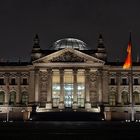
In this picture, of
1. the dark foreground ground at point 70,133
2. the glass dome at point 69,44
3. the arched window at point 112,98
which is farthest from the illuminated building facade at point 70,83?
the dark foreground ground at point 70,133

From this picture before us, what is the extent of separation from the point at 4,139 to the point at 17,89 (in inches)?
2694

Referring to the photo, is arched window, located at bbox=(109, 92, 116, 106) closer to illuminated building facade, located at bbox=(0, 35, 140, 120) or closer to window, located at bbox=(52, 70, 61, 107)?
illuminated building facade, located at bbox=(0, 35, 140, 120)

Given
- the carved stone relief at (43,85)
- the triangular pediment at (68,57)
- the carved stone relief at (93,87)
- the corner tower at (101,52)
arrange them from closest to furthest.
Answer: the triangular pediment at (68,57), the carved stone relief at (93,87), the carved stone relief at (43,85), the corner tower at (101,52)

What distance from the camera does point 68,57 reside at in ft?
Result: 312

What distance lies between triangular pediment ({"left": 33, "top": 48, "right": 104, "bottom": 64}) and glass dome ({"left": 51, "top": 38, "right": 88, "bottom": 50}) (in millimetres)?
9255

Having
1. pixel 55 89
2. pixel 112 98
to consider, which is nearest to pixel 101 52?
pixel 112 98

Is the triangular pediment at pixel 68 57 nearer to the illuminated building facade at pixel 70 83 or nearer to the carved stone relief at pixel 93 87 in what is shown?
the illuminated building facade at pixel 70 83

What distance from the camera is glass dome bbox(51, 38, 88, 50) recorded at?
344 feet

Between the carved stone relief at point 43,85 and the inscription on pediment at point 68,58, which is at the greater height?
the inscription on pediment at point 68,58

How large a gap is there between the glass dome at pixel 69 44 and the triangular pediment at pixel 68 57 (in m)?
9.25

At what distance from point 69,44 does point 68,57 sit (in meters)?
10.7

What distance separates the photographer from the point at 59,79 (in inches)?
3743

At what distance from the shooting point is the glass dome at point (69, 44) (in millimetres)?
104725

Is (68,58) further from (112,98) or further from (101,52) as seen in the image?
(112,98)
